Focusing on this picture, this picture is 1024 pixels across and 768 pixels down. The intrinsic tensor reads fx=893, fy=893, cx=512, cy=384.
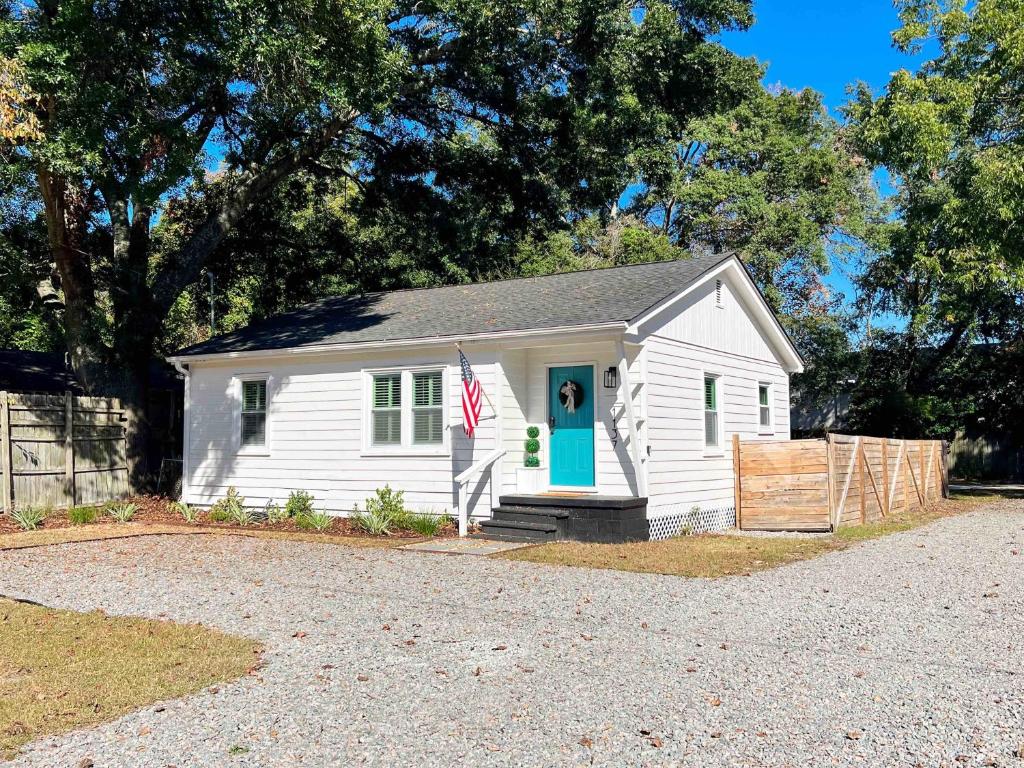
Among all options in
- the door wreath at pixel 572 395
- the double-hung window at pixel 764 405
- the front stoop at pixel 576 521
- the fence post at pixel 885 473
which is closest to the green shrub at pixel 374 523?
the front stoop at pixel 576 521

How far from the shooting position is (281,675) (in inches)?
Answer: 226

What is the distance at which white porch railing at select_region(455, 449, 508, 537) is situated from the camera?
12.8m

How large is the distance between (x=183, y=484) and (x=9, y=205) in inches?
262

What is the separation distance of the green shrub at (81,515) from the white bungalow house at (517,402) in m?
1.94

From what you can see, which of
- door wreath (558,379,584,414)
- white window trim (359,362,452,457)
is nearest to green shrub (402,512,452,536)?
white window trim (359,362,452,457)

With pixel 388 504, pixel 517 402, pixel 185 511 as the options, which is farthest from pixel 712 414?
pixel 185 511

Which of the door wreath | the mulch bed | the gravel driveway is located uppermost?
the door wreath

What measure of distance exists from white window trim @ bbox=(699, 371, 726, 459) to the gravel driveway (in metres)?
4.05

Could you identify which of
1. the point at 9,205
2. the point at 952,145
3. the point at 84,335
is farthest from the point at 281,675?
the point at 952,145

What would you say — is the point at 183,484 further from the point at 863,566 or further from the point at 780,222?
the point at 780,222

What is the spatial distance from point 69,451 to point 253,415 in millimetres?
3155

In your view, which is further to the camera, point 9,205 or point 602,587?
point 9,205

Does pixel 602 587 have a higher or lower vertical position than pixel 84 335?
lower

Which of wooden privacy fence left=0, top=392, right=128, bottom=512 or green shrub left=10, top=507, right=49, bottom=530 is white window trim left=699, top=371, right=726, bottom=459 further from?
wooden privacy fence left=0, top=392, right=128, bottom=512
